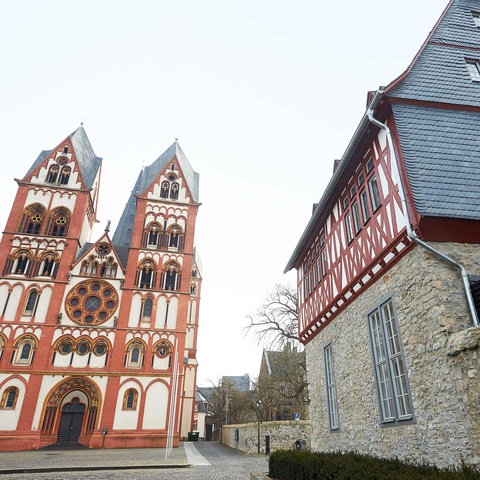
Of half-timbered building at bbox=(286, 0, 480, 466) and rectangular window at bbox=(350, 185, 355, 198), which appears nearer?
half-timbered building at bbox=(286, 0, 480, 466)

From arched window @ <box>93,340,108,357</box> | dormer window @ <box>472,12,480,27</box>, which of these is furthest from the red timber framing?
arched window @ <box>93,340,108,357</box>

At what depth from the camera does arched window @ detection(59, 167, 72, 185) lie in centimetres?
3347

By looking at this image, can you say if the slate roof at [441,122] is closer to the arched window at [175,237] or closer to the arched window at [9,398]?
the arched window at [175,237]

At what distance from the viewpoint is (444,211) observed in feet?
22.5

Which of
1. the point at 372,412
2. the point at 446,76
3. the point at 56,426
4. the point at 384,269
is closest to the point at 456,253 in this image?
the point at 384,269

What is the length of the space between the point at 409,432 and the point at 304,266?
8.11m

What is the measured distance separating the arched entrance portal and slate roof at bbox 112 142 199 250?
16372 mm

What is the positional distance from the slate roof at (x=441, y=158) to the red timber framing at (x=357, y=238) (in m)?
0.45

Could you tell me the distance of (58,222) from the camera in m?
31.5

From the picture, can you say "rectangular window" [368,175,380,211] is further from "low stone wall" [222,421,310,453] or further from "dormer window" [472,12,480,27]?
"low stone wall" [222,421,310,453]

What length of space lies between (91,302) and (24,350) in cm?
541

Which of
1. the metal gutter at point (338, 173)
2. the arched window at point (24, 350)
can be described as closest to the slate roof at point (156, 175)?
the arched window at point (24, 350)

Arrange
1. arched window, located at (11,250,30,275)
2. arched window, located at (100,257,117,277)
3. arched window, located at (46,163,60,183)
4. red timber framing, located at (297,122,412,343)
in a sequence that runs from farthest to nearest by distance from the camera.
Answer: arched window, located at (46,163,60,183), arched window, located at (100,257,117,277), arched window, located at (11,250,30,275), red timber framing, located at (297,122,412,343)

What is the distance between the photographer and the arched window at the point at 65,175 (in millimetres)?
33469
